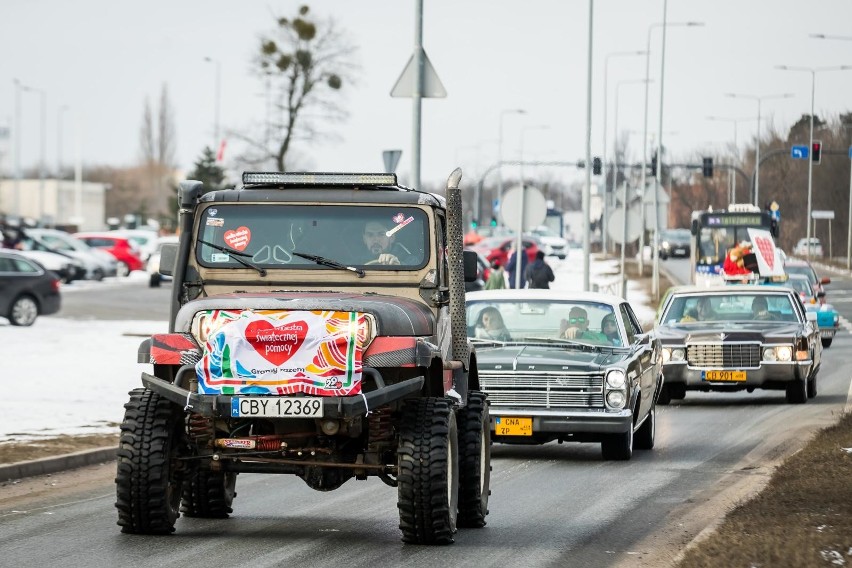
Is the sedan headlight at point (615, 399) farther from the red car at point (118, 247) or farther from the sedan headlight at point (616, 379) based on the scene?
the red car at point (118, 247)

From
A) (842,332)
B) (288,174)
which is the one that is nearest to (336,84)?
(842,332)

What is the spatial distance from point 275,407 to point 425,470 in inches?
36.3

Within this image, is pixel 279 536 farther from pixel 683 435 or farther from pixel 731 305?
pixel 731 305

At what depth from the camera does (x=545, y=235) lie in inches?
4358

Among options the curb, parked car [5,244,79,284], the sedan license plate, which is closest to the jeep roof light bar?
the sedan license plate

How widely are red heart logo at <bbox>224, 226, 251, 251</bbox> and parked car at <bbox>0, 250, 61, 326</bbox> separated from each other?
2733 centimetres

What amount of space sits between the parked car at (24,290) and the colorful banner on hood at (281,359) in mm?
28811

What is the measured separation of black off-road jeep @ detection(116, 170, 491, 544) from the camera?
9781 mm

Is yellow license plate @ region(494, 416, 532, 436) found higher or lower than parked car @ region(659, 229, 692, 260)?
higher

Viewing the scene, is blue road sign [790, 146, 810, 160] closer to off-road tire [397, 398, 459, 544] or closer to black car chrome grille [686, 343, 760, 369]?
black car chrome grille [686, 343, 760, 369]

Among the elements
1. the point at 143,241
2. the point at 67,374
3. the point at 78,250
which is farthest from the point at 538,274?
the point at 143,241

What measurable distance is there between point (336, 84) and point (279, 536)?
52665 millimetres

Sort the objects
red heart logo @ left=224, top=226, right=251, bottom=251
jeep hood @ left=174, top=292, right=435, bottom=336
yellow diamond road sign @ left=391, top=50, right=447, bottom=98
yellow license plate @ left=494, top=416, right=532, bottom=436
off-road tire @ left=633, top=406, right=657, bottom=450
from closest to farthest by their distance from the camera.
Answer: jeep hood @ left=174, top=292, right=435, bottom=336
red heart logo @ left=224, top=226, right=251, bottom=251
yellow license plate @ left=494, top=416, right=532, bottom=436
off-road tire @ left=633, top=406, right=657, bottom=450
yellow diamond road sign @ left=391, top=50, right=447, bottom=98

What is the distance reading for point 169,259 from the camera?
11.4m
